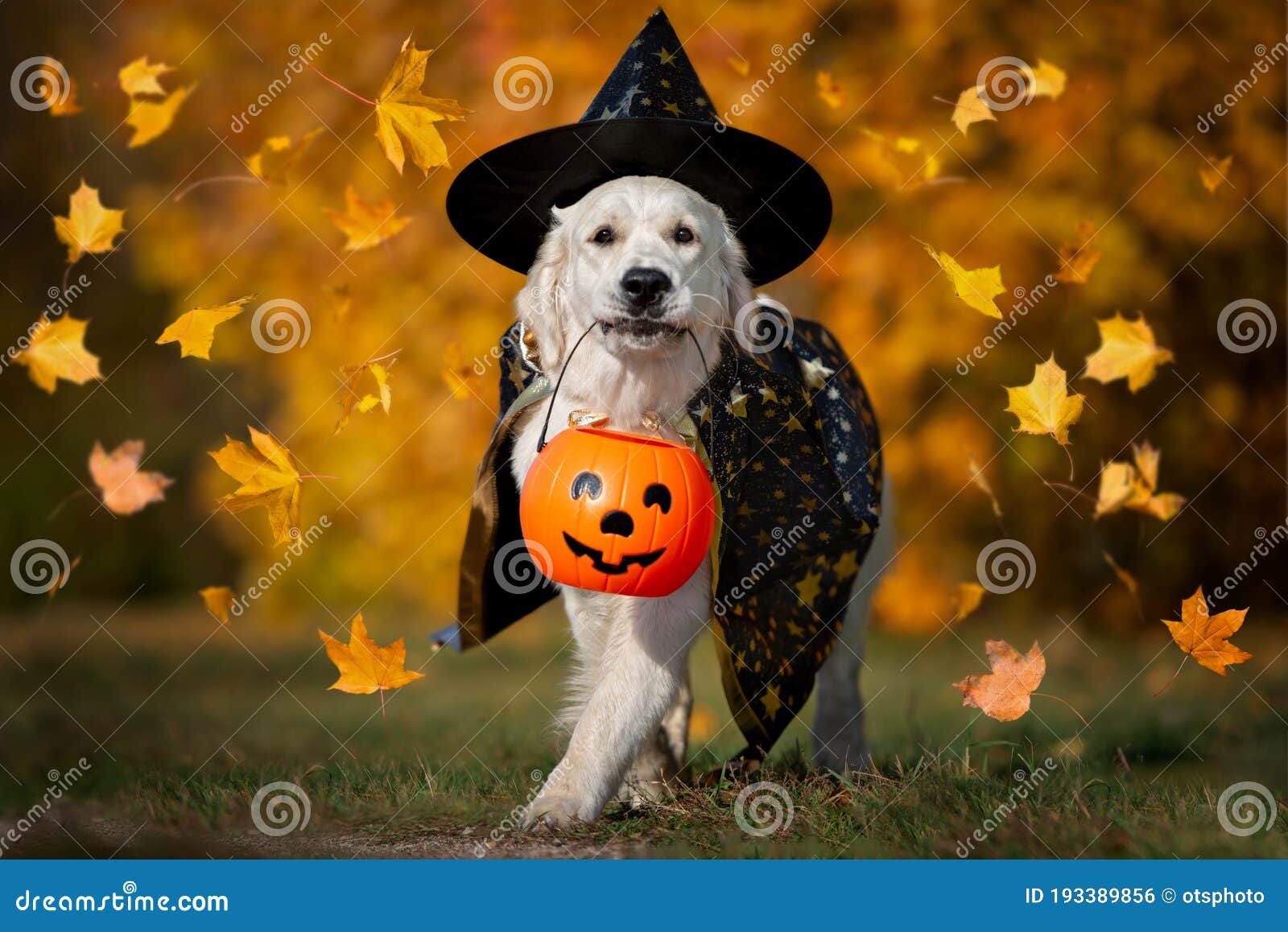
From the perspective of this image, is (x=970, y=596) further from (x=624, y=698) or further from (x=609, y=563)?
(x=609, y=563)

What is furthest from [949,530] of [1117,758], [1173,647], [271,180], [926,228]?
[271,180]

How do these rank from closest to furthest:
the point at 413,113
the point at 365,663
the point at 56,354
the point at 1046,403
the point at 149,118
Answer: the point at 413,113 → the point at 365,663 → the point at 1046,403 → the point at 56,354 → the point at 149,118

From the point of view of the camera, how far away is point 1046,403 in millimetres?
3916

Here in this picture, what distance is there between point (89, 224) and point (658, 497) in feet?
7.44

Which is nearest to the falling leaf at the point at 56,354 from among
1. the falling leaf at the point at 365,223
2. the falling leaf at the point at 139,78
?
the falling leaf at the point at 139,78

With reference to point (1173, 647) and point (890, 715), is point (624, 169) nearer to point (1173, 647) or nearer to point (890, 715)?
point (890, 715)

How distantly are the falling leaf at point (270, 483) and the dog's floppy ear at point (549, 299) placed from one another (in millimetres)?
838

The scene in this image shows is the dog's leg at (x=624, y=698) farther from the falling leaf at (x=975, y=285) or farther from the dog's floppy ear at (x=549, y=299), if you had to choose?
the falling leaf at (x=975, y=285)

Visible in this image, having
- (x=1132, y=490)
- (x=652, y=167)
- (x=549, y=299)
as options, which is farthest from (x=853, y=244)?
(x=549, y=299)

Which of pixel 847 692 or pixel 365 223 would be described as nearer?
pixel 847 692

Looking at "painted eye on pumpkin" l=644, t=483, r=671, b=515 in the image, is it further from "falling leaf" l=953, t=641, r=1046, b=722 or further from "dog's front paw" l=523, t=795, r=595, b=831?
"falling leaf" l=953, t=641, r=1046, b=722

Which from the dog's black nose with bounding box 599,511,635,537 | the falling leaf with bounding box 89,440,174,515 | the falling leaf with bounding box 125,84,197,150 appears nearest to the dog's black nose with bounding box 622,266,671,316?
the dog's black nose with bounding box 599,511,635,537

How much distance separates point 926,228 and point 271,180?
3.99 meters

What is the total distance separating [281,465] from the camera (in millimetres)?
3578
